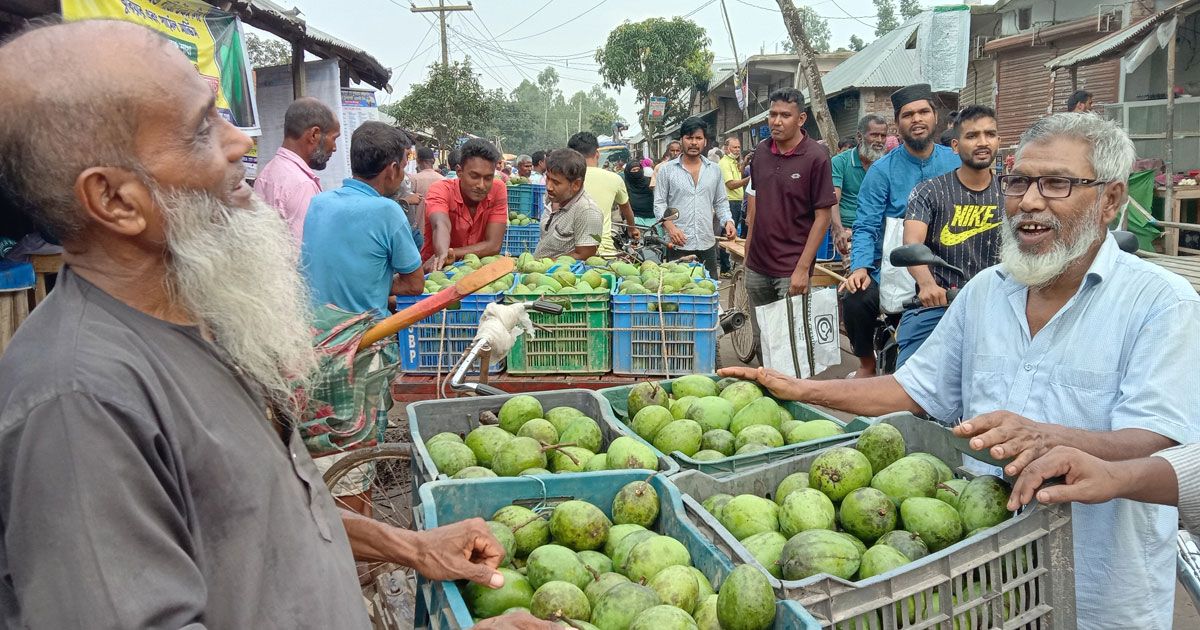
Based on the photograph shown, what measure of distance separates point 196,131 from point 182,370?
0.39 m

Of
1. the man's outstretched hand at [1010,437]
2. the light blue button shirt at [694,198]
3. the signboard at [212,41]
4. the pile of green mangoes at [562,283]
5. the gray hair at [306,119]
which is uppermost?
the signboard at [212,41]

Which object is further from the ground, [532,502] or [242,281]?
[242,281]

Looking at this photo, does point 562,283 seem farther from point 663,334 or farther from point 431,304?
point 431,304

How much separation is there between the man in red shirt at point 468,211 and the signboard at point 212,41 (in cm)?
172

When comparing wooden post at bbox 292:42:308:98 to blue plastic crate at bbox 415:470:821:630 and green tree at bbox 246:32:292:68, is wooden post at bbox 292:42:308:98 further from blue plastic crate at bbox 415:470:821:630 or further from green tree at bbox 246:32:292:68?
green tree at bbox 246:32:292:68

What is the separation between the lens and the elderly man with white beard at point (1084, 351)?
2020 millimetres

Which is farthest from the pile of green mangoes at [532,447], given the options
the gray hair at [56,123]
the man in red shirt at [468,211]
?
the man in red shirt at [468,211]

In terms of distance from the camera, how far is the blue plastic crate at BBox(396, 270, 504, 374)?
4738mm

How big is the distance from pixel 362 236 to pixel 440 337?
78 cm

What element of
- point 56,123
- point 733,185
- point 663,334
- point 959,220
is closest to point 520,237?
point 733,185

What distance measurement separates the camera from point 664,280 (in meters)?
5.32

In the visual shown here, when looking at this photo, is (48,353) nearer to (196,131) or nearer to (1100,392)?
(196,131)

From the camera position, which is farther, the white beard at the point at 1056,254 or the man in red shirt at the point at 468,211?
the man in red shirt at the point at 468,211

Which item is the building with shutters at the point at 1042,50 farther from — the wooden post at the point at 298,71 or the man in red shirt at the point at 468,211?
the wooden post at the point at 298,71
